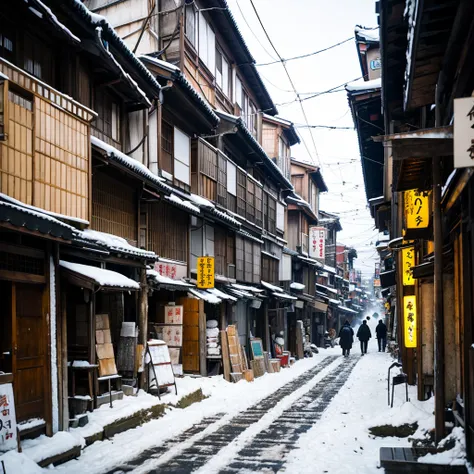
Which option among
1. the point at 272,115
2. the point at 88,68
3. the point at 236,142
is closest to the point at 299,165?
the point at 272,115

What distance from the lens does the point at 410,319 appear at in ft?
53.9

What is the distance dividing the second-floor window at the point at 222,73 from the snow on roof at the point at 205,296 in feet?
35.2

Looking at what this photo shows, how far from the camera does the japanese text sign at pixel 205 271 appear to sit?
73.0 ft

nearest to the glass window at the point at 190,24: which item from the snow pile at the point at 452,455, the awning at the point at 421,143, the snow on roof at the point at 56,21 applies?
the snow on roof at the point at 56,21

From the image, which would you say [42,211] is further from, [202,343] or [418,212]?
[202,343]

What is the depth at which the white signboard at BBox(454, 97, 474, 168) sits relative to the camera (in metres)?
6.94

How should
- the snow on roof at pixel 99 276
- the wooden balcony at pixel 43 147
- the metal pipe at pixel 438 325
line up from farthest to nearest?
the snow on roof at pixel 99 276 → the wooden balcony at pixel 43 147 → the metal pipe at pixel 438 325

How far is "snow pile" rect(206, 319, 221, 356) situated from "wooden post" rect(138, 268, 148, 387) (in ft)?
19.7

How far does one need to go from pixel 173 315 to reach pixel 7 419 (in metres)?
11.0

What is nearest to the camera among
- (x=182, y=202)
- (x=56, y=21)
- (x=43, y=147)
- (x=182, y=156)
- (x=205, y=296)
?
(x=43, y=147)

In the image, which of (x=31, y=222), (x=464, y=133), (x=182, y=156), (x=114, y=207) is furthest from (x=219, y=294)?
(x=464, y=133)

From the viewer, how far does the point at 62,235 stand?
10375 millimetres

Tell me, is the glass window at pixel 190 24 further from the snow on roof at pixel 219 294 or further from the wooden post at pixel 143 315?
the wooden post at pixel 143 315

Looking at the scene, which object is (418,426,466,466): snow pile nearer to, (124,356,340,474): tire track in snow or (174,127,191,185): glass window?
(124,356,340,474): tire track in snow
